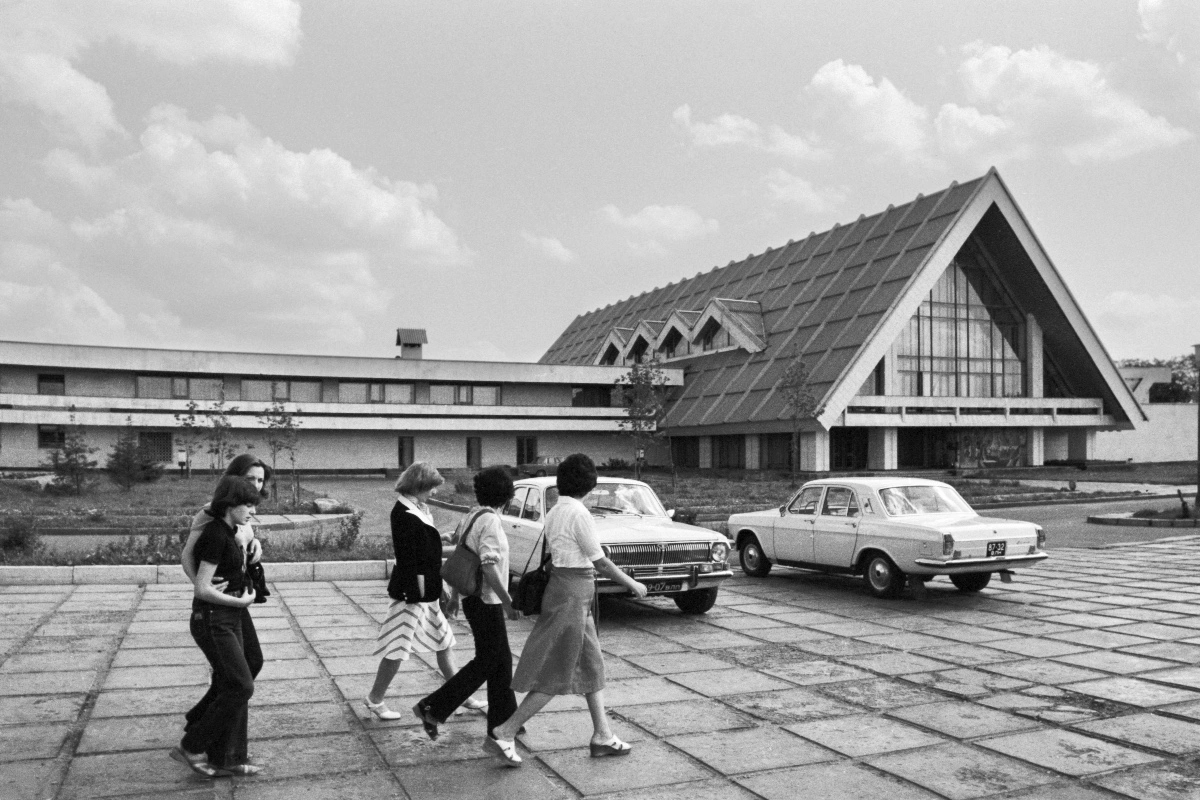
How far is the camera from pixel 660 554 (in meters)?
10.9

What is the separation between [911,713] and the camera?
6969 millimetres

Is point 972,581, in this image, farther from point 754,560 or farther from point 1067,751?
point 1067,751

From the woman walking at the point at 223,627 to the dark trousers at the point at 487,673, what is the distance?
1189 mm

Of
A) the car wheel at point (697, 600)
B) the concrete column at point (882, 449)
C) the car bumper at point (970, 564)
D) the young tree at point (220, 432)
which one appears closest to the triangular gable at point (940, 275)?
the concrete column at point (882, 449)

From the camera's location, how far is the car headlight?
11232 mm

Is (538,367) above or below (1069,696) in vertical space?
above

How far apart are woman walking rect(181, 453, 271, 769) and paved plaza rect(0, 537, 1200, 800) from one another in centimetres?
15

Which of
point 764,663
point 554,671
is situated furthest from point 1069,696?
point 554,671

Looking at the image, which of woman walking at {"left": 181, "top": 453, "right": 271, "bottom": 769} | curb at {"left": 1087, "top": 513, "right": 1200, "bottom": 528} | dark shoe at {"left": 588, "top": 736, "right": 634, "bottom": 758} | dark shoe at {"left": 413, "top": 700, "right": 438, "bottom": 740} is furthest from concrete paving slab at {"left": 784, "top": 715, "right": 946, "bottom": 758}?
curb at {"left": 1087, "top": 513, "right": 1200, "bottom": 528}

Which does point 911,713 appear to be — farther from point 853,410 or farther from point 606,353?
point 606,353

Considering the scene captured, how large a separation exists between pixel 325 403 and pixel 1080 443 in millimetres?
41207

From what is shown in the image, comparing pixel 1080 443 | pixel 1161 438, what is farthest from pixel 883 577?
pixel 1161 438

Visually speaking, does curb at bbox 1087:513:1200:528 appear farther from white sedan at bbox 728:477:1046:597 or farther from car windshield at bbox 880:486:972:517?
car windshield at bbox 880:486:972:517

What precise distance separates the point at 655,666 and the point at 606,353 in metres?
61.9
